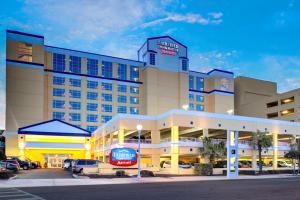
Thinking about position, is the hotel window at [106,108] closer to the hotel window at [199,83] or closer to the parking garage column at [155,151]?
the hotel window at [199,83]

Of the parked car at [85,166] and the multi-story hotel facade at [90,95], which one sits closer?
the parked car at [85,166]

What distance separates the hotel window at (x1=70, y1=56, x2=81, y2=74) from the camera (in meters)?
91.4

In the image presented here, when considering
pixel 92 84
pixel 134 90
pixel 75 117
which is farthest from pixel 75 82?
pixel 134 90

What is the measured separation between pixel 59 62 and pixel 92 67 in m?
9.19

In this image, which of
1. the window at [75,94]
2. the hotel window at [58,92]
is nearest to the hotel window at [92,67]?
the window at [75,94]

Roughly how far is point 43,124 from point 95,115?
22.6 meters

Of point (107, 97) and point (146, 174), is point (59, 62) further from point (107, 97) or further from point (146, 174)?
point (146, 174)

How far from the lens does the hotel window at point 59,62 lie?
89.8 m

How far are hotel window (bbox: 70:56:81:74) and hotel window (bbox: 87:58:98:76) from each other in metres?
2.59

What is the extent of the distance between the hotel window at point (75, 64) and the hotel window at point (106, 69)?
6.94 metres

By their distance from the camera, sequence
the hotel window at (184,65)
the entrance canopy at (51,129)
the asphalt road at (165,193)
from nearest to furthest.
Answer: the asphalt road at (165,193), the entrance canopy at (51,129), the hotel window at (184,65)

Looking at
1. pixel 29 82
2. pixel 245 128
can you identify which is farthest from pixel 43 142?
pixel 245 128

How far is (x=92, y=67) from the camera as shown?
93750 millimetres

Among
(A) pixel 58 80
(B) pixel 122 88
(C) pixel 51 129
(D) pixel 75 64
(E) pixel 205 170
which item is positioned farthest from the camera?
(B) pixel 122 88
